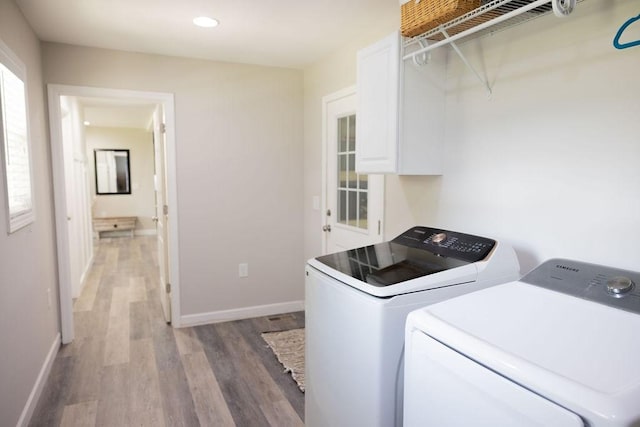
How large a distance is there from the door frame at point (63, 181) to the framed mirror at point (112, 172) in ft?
19.0

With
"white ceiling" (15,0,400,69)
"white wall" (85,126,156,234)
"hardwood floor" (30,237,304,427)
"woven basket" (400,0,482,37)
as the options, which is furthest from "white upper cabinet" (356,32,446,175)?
"white wall" (85,126,156,234)

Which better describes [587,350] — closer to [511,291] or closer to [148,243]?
[511,291]

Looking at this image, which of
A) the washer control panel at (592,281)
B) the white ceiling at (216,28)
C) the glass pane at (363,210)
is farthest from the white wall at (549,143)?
the white ceiling at (216,28)

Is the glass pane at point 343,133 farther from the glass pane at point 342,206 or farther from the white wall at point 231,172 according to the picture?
the white wall at point 231,172

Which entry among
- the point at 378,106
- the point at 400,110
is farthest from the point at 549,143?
the point at 378,106

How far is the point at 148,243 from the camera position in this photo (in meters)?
7.66

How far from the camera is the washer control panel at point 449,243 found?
167 cm

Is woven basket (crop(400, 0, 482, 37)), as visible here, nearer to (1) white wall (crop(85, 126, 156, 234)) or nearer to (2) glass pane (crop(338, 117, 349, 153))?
(2) glass pane (crop(338, 117, 349, 153))

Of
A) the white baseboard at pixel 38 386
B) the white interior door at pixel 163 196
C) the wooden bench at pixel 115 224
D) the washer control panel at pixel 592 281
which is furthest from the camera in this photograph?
the wooden bench at pixel 115 224

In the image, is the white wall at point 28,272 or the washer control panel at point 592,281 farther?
the white wall at point 28,272

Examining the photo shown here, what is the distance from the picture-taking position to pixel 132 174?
8609mm

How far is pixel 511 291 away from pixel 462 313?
0.28 meters

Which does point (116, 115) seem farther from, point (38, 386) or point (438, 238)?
point (438, 238)

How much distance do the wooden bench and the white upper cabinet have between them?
7.38 metres
